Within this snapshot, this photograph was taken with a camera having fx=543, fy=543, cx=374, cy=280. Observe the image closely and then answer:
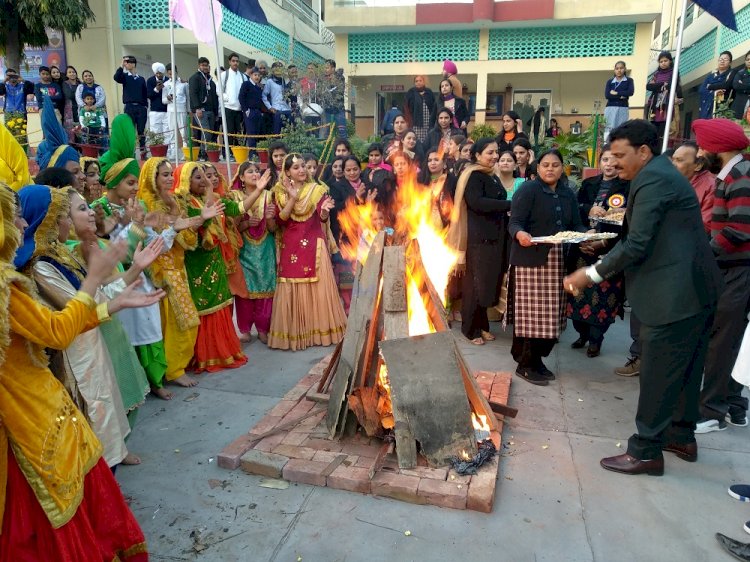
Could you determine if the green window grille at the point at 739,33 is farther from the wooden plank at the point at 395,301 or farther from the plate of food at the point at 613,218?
the wooden plank at the point at 395,301

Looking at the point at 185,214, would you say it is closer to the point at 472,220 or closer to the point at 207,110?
the point at 472,220

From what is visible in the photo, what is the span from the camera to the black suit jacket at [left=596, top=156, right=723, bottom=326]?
3.15 metres

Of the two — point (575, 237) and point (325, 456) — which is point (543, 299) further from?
point (325, 456)

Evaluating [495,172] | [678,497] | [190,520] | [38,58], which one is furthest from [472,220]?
[38,58]

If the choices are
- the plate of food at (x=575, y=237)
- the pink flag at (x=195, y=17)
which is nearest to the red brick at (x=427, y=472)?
the plate of food at (x=575, y=237)

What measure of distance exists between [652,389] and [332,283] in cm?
347

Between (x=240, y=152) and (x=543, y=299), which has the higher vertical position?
(x=240, y=152)

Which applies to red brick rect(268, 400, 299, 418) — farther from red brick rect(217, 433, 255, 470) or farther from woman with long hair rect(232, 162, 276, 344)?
woman with long hair rect(232, 162, 276, 344)

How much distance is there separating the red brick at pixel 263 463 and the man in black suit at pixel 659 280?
2.07 metres

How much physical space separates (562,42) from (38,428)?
56.6 feet

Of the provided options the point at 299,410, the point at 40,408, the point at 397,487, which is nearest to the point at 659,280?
the point at 397,487

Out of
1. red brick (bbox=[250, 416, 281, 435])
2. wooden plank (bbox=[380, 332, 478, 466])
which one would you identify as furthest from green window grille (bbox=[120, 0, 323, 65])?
wooden plank (bbox=[380, 332, 478, 466])

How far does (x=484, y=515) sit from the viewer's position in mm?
3000

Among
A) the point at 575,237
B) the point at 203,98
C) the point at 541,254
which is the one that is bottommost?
the point at 541,254
